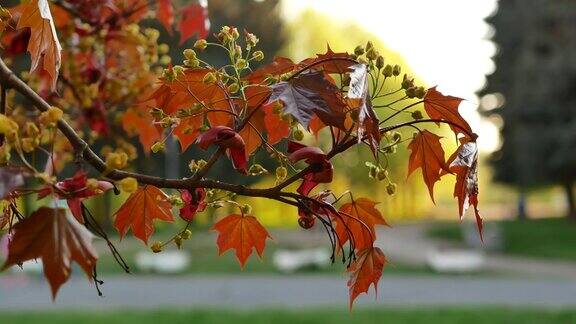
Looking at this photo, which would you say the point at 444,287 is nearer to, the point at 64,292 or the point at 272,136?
the point at 64,292

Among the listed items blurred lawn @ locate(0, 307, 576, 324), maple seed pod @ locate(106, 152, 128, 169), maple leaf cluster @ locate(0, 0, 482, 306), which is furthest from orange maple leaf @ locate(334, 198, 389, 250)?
blurred lawn @ locate(0, 307, 576, 324)

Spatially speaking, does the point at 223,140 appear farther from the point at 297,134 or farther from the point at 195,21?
the point at 195,21

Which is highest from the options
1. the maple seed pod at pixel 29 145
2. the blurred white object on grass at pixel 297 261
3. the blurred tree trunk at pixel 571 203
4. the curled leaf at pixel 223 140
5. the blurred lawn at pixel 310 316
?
the blurred tree trunk at pixel 571 203

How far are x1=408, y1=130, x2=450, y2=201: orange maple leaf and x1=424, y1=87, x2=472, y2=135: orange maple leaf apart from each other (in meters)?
0.04

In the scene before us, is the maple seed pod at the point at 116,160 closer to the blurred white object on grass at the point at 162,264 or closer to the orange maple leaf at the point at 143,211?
the orange maple leaf at the point at 143,211

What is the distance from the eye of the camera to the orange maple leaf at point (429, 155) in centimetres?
110

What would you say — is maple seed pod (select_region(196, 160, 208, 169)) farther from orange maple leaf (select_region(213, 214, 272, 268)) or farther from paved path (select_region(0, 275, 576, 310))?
paved path (select_region(0, 275, 576, 310))

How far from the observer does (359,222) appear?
42.6 inches

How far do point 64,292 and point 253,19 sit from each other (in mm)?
10110

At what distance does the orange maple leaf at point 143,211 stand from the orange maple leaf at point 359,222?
239 millimetres

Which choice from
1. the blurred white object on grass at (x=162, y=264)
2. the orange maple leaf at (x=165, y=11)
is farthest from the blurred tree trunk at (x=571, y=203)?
the orange maple leaf at (x=165, y=11)

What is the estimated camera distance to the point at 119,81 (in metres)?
1.94

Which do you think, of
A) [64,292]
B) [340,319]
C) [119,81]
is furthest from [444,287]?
[119,81]

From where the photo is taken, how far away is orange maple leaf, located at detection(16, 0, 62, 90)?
103 centimetres
